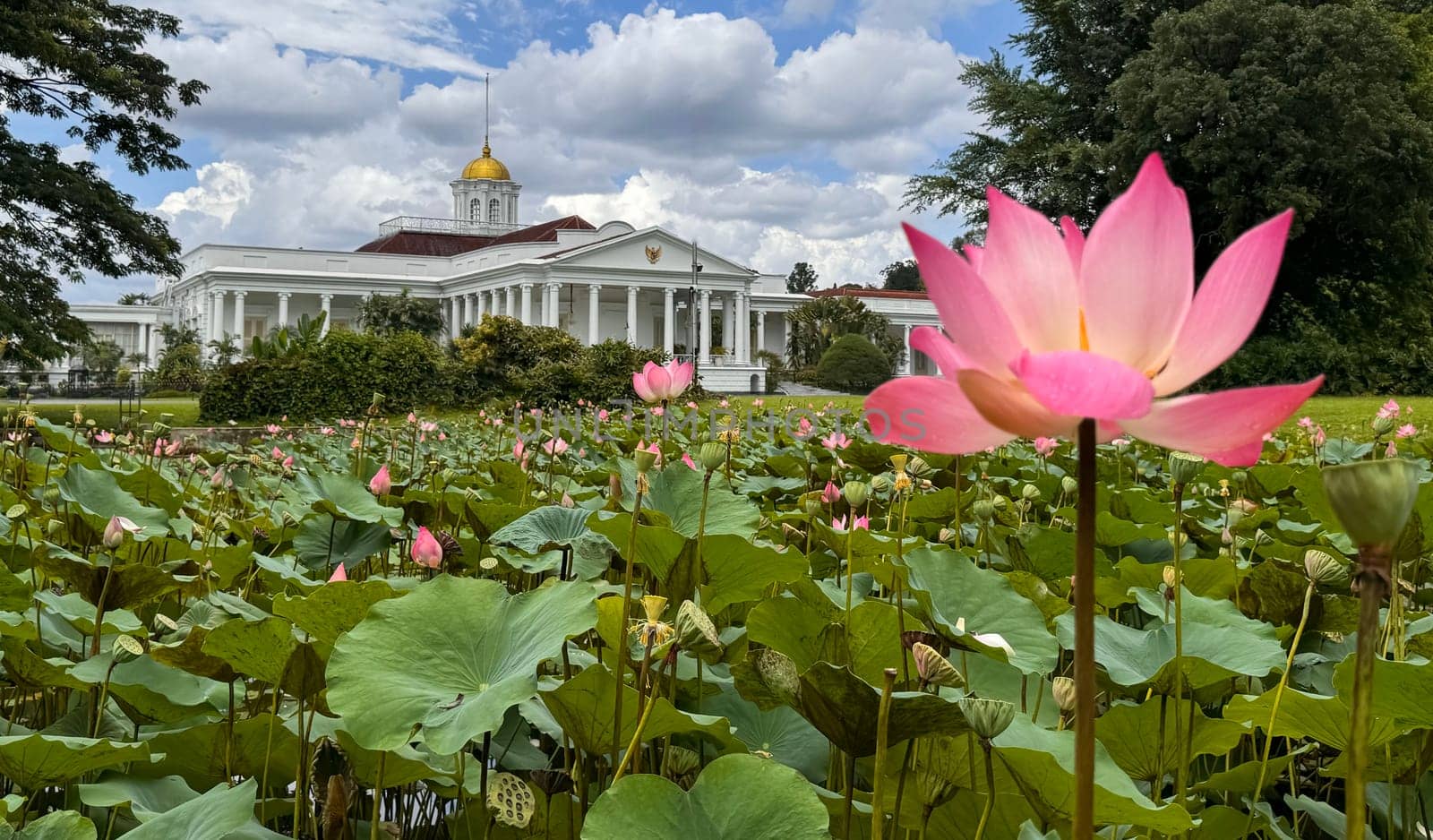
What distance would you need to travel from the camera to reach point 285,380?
11.1 meters

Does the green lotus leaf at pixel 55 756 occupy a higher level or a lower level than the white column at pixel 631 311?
lower

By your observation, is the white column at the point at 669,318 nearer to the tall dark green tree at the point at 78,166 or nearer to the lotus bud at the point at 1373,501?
the tall dark green tree at the point at 78,166

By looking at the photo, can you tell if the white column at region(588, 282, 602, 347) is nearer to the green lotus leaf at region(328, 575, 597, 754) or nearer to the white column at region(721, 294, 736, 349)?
the white column at region(721, 294, 736, 349)

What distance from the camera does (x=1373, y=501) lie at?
0.79 feet

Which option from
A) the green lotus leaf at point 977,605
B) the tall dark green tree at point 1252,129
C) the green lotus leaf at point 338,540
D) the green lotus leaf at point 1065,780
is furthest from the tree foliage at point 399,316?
the green lotus leaf at point 1065,780

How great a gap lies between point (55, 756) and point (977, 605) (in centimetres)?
61

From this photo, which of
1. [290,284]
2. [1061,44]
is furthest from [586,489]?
[290,284]

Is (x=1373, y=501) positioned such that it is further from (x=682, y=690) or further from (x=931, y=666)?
(x=682, y=690)

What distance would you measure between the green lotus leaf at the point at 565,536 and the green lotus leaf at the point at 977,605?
268 mm

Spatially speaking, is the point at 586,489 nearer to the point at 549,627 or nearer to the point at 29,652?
the point at 29,652

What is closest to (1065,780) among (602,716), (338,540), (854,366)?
(602,716)

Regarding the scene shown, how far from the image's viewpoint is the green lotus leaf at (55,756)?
1.94 ft

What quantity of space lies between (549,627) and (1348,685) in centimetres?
44

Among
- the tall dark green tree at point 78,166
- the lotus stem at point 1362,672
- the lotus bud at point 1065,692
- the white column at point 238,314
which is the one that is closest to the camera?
the lotus stem at point 1362,672
